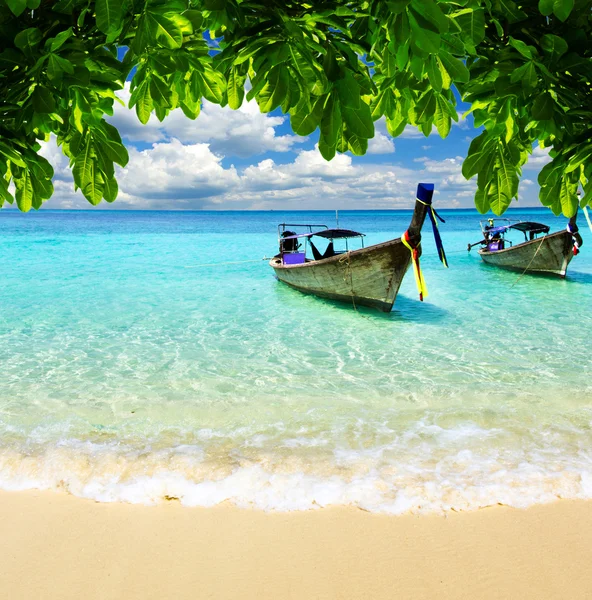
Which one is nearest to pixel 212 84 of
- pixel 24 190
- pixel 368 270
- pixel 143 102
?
pixel 143 102

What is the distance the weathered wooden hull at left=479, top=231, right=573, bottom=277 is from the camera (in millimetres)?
17688

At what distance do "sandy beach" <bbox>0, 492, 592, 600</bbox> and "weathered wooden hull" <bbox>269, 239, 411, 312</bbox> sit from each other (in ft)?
27.0

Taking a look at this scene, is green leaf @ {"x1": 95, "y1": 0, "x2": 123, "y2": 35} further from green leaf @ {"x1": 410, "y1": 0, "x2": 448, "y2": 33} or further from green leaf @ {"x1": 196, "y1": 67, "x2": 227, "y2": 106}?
green leaf @ {"x1": 410, "y1": 0, "x2": 448, "y2": 33}

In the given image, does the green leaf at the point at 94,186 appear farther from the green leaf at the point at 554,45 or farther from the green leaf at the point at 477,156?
the green leaf at the point at 554,45

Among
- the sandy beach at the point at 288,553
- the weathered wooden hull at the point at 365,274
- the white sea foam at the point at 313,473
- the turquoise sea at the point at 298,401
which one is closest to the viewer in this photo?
the sandy beach at the point at 288,553

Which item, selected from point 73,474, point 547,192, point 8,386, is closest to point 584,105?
point 547,192

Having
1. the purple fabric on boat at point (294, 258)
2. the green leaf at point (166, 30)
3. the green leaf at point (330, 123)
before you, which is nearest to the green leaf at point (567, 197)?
the green leaf at point (330, 123)

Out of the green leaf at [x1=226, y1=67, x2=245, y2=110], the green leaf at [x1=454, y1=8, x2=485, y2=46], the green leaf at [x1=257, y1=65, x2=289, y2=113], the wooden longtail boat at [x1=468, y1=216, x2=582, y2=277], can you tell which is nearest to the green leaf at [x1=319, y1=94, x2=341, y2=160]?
the green leaf at [x1=257, y1=65, x2=289, y2=113]

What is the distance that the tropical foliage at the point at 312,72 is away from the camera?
1402 mm

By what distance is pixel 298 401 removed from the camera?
6492 millimetres

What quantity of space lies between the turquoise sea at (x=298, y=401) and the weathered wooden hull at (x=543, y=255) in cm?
362

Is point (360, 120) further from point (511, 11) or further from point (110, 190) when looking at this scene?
→ point (110, 190)

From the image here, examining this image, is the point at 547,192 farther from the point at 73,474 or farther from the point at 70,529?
the point at 73,474

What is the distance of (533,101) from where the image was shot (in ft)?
5.81
